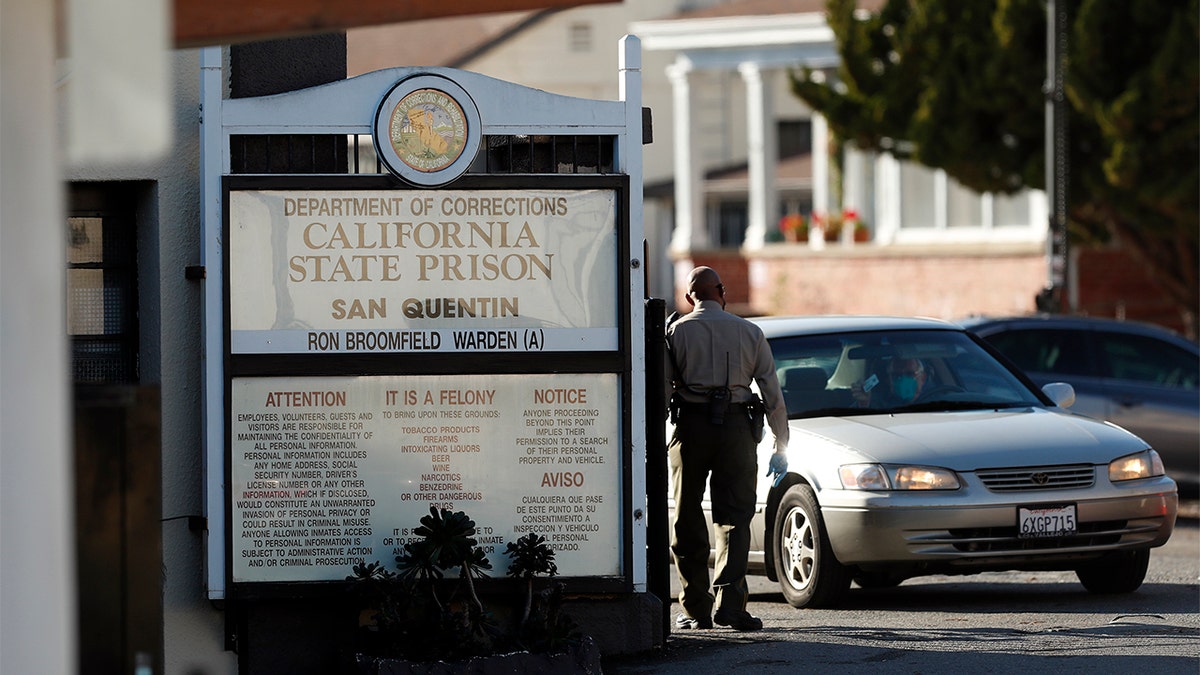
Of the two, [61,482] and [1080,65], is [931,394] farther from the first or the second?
[1080,65]

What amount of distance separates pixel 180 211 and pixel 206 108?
0.56 m

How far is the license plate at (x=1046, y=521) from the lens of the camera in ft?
30.9

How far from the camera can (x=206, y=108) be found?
752 cm

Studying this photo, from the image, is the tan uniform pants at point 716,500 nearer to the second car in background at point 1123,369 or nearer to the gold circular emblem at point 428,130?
the gold circular emblem at point 428,130

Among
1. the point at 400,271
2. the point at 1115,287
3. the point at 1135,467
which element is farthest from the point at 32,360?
the point at 1115,287

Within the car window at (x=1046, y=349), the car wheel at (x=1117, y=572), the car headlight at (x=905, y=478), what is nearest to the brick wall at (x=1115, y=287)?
the car window at (x=1046, y=349)

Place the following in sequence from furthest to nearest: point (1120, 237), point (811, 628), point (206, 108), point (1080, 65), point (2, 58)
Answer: point (1120, 237), point (1080, 65), point (811, 628), point (206, 108), point (2, 58)

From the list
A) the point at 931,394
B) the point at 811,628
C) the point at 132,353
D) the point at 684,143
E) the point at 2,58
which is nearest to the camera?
the point at 2,58

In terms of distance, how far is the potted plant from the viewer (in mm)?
7031

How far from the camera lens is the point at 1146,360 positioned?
14.8 m

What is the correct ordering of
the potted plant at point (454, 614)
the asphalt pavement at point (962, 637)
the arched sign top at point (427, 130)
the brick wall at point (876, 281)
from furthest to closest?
the brick wall at point (876, 281), the asphalt pavement at point (962, 637), the arched sign top at point (427, 130), the potted plant at point (454, 614)

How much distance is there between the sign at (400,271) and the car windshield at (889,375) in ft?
9.99

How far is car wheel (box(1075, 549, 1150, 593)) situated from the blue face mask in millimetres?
1289

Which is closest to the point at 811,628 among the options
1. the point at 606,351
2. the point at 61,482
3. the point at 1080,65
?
the point at 606,351
